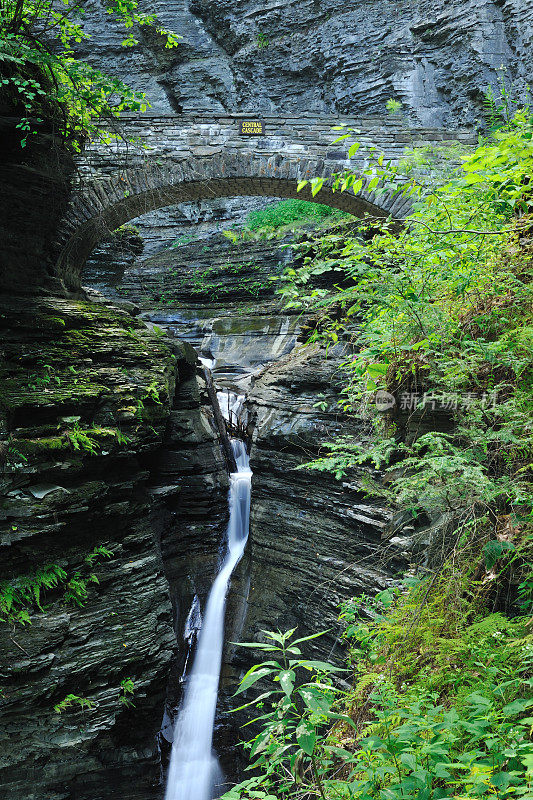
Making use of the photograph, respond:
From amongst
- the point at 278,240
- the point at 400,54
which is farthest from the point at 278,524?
the point at 400,54

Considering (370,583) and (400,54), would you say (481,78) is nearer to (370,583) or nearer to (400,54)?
(400,54)

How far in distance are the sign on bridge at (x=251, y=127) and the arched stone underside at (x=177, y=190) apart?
483 millimetres

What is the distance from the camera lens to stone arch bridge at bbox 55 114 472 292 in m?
9.16

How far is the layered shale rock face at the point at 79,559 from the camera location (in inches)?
140

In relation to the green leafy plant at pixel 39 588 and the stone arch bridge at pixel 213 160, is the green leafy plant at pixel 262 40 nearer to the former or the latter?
the stone arch bridge at pixel 213 160

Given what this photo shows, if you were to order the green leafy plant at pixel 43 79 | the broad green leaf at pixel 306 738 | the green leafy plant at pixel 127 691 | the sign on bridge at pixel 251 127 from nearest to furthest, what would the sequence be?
the broad green leaf at pixel 306 738 < the green leafy plant at pixel 127 691 < the green leafy plant at pixel 43 79 < the sign on bridge at pixel 251 127

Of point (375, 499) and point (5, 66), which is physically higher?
point (5, 66)

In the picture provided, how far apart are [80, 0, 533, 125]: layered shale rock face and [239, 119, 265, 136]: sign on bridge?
6.33 m

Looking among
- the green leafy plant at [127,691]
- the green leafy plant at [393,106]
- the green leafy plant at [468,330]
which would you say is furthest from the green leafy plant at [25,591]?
the green leafy plant at [393,106]

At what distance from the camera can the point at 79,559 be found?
407cm

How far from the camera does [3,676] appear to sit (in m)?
3.42

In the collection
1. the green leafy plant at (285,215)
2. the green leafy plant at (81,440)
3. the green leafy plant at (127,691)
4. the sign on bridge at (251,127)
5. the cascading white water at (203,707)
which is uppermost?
the green leafy plant at (285,215)

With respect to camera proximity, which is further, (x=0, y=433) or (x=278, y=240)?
(x=278, y=240)

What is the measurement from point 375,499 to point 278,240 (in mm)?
11319
